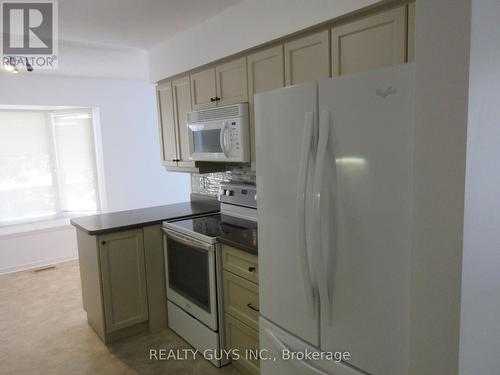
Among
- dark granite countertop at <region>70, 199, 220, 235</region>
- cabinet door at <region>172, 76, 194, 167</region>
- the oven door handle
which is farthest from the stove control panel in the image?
the oven door handle

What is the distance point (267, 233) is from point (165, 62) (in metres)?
2.17

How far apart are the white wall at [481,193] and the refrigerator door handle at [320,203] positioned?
1.53 feet

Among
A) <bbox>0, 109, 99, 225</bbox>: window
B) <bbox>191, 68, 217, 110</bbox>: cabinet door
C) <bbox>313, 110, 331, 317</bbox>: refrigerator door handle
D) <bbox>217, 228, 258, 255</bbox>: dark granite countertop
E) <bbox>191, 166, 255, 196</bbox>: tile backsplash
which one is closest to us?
<bbox>313, 110, 331, 317</bbox>: refrigerator door handle

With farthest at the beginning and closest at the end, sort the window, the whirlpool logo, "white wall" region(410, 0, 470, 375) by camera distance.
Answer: the window, the whirlpool logo, "white wall" region(410, 0, 470, 375)

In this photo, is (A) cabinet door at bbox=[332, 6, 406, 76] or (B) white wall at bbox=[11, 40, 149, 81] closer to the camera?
(A) cabinet door at bbox=[332, 6, 406, 76]

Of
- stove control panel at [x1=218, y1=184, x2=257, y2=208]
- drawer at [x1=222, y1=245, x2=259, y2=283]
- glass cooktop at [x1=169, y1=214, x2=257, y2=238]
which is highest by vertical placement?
stove control panel at [x1=218, y1=184, x2=257, y2=208]

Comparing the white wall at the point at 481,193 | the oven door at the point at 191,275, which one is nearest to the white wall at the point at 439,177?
the white wall at the point at 481,193

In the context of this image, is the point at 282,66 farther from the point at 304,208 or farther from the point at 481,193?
the point at 481,193

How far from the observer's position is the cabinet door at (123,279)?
8.71ft

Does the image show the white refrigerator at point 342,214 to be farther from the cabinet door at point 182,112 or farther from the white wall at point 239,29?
the cabinet door at point 182,112

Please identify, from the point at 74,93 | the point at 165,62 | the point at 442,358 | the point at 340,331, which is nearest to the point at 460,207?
the point at 442,358

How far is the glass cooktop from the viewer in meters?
2.48

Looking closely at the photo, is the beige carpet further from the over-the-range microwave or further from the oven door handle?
the over-the-range microwave

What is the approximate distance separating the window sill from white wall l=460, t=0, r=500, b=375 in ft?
15.4
